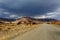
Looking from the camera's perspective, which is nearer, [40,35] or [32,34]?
[40,35]

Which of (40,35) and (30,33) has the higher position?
(40,35)

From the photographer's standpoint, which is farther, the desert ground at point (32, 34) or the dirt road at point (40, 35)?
the desert ground at point (32, 34)

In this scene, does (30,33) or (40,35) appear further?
(30,33)

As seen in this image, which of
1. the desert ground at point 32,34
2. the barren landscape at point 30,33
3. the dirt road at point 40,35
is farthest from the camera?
the barren landscape at point 30,33

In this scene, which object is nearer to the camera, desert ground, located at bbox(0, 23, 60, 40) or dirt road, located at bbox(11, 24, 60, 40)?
dirt road, located at bbox(11, 24, 60, 40)

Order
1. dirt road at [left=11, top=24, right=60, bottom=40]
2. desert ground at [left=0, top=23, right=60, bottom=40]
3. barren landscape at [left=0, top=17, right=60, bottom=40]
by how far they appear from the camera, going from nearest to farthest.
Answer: dirt road at [left=11, top=24, right=60, bottom=40], desert ground at [left=0, top=23, right=60, bottom=40], barren landscape at [left=0, top=17, right=60, bottom=40]

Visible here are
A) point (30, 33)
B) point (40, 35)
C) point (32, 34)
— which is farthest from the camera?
point (30, 33)

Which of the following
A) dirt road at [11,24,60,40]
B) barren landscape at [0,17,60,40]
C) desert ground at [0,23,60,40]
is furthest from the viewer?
barren landscape at [0,17,60,40]

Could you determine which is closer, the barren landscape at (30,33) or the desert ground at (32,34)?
the desert ground at (32,34)

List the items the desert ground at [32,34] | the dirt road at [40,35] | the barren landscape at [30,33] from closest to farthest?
the dirt road at [40,35], the desert ground at [32,34], the barren landscape at [30,33]

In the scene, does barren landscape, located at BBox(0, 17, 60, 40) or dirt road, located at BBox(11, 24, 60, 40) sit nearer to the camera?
dirt road, located at BBox(11, 24, 60, 40)

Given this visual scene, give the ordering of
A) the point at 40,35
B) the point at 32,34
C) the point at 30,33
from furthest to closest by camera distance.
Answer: the point at 30,33, the point at 32,34, the point at 40,35
